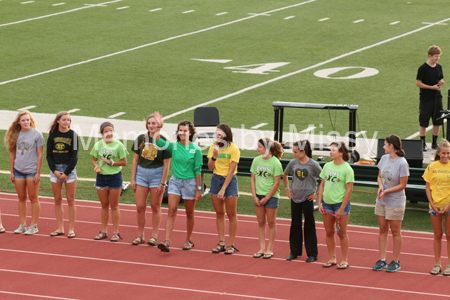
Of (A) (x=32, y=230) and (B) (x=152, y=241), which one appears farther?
(A) (x=32, y=230)

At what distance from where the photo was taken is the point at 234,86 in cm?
2345

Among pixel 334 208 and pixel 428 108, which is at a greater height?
pixel 428 108

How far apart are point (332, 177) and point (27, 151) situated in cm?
469

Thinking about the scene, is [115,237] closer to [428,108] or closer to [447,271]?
[447,271]

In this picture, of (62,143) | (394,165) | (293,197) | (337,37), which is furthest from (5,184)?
(337,37)

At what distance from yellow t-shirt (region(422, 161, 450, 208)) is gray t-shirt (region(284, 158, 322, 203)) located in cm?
153

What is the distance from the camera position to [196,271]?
963cm

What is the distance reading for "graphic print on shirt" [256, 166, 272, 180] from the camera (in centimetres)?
1002

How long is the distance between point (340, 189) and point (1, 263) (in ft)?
15.7

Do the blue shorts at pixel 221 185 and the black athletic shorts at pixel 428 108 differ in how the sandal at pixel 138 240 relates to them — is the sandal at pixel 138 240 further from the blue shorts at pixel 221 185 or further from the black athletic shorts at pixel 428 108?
the black athletic shorts at pixel 428 108

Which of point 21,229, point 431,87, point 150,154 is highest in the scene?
point 431,87

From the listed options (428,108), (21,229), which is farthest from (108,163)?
(428,108)

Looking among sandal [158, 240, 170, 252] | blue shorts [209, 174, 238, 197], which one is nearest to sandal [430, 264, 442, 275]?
blue shorts [209, 174, 238, 197]

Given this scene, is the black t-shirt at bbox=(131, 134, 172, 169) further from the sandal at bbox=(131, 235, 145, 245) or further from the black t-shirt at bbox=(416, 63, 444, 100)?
the black t-shirt at bbox=(416, 63, 444, 100)
